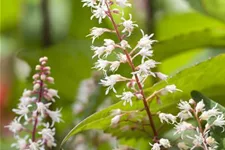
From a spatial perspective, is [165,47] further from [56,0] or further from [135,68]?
[56,0]

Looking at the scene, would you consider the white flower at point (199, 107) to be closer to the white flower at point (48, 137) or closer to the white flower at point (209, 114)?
the white flower at point (209, 114)

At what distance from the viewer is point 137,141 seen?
486 millimetres

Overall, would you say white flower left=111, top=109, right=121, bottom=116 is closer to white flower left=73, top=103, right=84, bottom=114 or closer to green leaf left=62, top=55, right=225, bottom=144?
green leaf left=62, top=55, right=225, bottom=144

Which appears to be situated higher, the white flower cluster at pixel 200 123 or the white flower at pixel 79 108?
the white flower cluster at pixel 200 123

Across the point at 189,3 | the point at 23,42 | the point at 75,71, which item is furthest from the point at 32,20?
the point at 189,3

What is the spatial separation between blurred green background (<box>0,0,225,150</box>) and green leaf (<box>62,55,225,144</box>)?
10 centimetres

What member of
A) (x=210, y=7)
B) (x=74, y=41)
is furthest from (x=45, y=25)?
(x=210, y=7)

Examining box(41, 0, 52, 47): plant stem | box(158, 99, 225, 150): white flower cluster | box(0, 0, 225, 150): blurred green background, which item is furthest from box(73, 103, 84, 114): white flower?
box(158, 99, 225, 150): white flower cluster

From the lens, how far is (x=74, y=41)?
0.73m

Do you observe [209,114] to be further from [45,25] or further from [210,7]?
[45,25]

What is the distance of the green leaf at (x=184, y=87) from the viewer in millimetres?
422

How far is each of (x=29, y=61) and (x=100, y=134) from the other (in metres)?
0.12

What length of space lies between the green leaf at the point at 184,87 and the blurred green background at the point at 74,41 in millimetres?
98

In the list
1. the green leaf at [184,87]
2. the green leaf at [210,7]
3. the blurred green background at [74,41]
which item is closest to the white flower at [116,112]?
the green leaf at [184,87]
